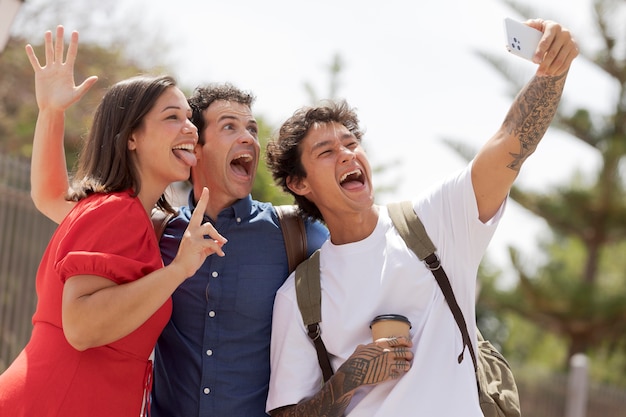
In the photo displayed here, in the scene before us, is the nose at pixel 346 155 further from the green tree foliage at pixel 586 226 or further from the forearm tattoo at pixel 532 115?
the green tree foliage at pixel 586 226

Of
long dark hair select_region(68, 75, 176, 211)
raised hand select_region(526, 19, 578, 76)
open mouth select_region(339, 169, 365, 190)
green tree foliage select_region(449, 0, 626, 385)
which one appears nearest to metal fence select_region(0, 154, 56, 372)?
long dark hair select_region(68, 75, 176, 211)

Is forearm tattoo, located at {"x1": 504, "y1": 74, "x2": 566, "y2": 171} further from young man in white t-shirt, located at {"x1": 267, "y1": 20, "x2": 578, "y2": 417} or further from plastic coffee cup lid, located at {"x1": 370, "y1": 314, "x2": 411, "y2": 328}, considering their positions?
plastic coffee cup lid, located at {"x1": 370, "y1": 314, "x2": 411, "y2": 328}

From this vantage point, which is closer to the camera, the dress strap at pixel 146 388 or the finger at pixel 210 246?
the finger at pixel 210 246

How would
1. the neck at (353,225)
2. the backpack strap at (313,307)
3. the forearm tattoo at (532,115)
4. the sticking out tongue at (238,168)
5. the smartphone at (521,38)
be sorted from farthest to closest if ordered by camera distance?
the sticking out tongue at (238,168), the neck at (353,225), the backpack strap at (313,307), the forearm tattoo at (532,115), the smartphone at (521,38)

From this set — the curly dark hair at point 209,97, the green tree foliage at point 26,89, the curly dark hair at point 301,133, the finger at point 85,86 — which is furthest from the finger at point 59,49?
the green tree foliage at point 26,89

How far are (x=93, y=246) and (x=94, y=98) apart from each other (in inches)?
505

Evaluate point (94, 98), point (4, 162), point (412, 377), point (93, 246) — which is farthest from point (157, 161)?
point (94, 98)

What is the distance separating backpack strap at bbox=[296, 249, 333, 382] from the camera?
365 centimetres

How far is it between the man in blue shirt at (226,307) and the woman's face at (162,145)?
1.59 ft

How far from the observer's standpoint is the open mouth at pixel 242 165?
4.16 m

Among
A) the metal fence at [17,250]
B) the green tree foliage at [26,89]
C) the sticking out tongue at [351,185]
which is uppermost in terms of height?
the green tree foliage at [26,89]

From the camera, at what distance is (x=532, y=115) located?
3.44 meters

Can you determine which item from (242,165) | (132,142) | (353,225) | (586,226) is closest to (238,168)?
(242,165)

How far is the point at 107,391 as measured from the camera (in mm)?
3137
